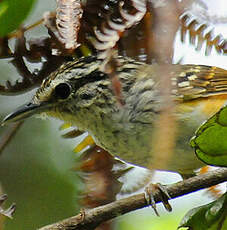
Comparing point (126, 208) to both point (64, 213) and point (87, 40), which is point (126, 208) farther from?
point (64, 213)

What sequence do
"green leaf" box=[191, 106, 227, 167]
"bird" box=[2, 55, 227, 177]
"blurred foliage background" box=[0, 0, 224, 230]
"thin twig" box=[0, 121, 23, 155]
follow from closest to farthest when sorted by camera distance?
"green leaf" box=[191, 106, 227, 167], "thin twig" box=[0, 121, 23, 155], "bird" box=[2, 55, 227, 177], "blurred foliage background" box=[0, 0, 224, 230]

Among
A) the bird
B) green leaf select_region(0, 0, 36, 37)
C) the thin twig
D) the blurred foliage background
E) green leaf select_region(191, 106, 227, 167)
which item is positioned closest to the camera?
green leaf select_region(191, 106, 227, 167)

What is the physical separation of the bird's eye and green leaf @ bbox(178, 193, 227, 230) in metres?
0.81

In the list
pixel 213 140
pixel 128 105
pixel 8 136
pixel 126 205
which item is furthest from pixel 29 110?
pixel 213 140

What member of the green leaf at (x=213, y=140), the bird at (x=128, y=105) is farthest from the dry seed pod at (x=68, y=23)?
the bird at (x=128, y=105)

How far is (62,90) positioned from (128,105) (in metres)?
0.19

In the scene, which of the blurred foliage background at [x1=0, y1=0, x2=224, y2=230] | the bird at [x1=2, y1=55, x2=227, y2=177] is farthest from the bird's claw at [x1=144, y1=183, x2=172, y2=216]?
the blurred foliage background at [x1=0, y1=0, x2=224, y2=230]

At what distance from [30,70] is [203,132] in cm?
58

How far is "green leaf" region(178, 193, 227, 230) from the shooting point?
3.19 feet

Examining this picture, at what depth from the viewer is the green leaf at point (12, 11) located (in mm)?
1040

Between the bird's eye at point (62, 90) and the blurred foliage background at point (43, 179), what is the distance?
14 centimetres

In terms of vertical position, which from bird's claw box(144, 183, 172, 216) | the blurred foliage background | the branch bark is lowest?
the blurred foliage background

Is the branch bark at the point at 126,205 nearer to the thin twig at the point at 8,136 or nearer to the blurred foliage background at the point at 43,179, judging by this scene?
the thin twig at the point at 8,136

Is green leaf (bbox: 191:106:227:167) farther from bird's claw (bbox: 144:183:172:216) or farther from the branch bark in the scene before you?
bird's claw (bbox: 144:183:172:216)
